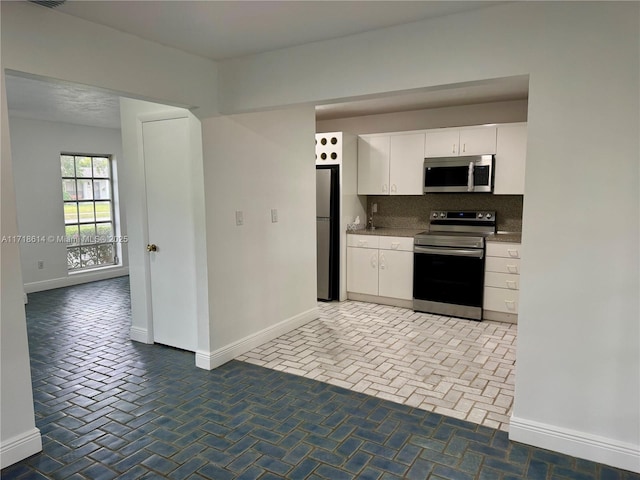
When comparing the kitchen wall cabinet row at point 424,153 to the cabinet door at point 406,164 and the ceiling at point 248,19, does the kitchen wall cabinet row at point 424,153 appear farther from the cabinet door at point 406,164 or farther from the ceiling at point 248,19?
the ceiling at point 248,19

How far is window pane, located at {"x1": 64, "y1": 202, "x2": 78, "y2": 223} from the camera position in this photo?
6.89 meters

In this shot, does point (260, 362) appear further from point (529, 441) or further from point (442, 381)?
point (529, 441)

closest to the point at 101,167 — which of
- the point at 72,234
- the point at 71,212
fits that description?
the point at 71,212

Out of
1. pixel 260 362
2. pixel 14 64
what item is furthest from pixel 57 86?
pixel 260 362

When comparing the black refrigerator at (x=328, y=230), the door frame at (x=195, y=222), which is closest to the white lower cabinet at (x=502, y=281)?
the black refrigerator at (x=328, y=230)

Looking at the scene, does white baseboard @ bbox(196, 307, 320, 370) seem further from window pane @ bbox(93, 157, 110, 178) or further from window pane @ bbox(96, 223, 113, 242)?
window pane @ bbox(93, 157, 110, 178)

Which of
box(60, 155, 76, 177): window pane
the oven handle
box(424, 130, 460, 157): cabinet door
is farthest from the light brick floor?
box(60, 155, 76, 177): window pane

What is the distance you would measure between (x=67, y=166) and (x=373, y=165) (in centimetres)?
482

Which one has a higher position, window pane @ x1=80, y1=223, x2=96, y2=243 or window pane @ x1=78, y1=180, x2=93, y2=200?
window pane @ x1=78, y1=180, x2=93, y2=200

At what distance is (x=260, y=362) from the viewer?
12.2 ft

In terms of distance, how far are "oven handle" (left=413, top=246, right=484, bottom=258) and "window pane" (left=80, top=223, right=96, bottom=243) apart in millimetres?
5348

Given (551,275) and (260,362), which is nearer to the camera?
(551,275)

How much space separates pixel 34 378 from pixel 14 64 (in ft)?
7.90

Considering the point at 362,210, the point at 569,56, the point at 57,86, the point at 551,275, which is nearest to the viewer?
the point at 569,56
